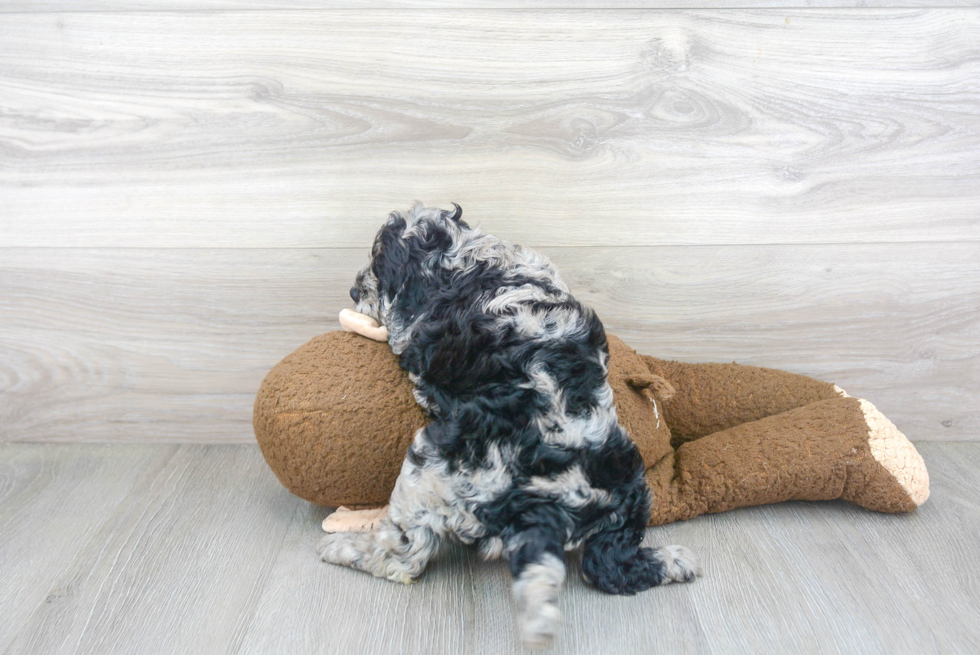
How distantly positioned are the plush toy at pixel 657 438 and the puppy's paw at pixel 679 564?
145 mm

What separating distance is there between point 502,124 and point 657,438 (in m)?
0.73

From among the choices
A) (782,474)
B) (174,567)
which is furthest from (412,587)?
(782,474)

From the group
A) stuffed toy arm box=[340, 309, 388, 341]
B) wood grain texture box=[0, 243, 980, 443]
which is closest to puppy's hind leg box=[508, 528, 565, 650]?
stuffed toy arm box=[340, 309, 388, 341]

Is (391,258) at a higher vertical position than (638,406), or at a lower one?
higher

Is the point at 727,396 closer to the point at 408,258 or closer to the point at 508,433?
the point at 508,433

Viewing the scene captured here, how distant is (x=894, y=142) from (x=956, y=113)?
0.45 feet

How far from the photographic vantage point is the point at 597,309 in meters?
1.67

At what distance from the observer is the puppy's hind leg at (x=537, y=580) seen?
927 millimetres

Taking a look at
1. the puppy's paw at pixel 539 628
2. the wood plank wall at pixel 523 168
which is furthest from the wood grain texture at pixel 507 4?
the puppy's paw at pixel 539 628

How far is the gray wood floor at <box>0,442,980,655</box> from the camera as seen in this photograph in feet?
3.61

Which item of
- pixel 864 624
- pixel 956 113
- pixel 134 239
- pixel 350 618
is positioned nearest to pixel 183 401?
pixel 134 239

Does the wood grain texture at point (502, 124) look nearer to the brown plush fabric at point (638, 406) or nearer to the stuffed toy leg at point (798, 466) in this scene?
the brown plush fabric at point (638, 406)

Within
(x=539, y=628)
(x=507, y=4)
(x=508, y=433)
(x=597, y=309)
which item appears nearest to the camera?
(x=539, y=628)

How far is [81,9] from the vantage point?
5.13ft
